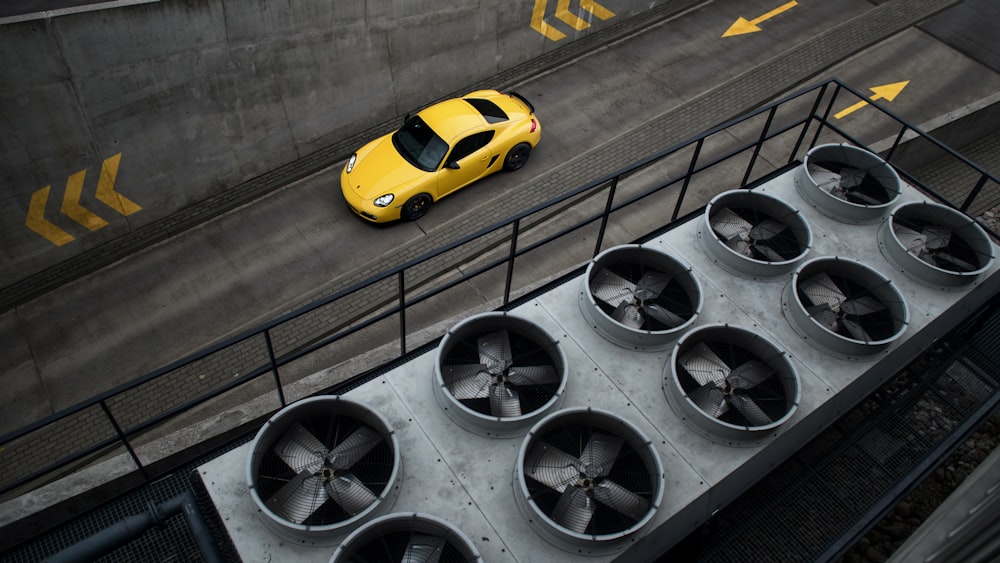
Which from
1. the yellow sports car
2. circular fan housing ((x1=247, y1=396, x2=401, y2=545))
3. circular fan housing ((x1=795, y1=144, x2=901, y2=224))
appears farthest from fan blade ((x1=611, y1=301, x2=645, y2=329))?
the yellow sports car

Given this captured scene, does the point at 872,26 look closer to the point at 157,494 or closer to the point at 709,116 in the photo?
the point at 709,116

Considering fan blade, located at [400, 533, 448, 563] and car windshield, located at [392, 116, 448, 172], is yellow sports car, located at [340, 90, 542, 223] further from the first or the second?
fan blade, located at [400, 533, 448, 563]

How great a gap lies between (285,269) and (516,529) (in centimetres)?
993

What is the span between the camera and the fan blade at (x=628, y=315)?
938 centimetres

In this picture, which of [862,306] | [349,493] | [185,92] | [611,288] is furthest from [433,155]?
[349,493]

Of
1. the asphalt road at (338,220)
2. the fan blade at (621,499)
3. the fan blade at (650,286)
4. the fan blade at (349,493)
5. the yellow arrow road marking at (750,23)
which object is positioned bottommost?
the asphalt road at (338,220)

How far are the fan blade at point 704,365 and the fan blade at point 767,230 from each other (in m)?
2.25

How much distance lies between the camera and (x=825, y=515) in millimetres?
9648

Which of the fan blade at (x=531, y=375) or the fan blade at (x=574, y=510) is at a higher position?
the fan blade at (x=531, y=375)

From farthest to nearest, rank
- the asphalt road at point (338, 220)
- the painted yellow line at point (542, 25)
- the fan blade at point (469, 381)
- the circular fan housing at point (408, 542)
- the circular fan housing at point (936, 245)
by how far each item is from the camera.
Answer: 1. the painted yellow line at point (542, 25)
2. the asphalt road at point (338, 220)
3. the circular fan housing at point (936, 245)
4. the fan blade at point (469, 381)
5. the circular fan housing at point (408, 542)

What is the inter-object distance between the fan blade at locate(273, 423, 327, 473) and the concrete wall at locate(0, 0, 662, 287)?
9.65 m

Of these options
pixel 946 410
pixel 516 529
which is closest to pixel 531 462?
pixel 516 529

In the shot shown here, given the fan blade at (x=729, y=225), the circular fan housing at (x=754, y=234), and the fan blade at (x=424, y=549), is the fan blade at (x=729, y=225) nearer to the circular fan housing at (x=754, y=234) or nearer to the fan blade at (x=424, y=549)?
the circular fan housing at (x=754, y=234)

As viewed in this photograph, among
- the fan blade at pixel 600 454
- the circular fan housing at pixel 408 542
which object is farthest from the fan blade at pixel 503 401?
the circular fan housing at pixel 408 542
